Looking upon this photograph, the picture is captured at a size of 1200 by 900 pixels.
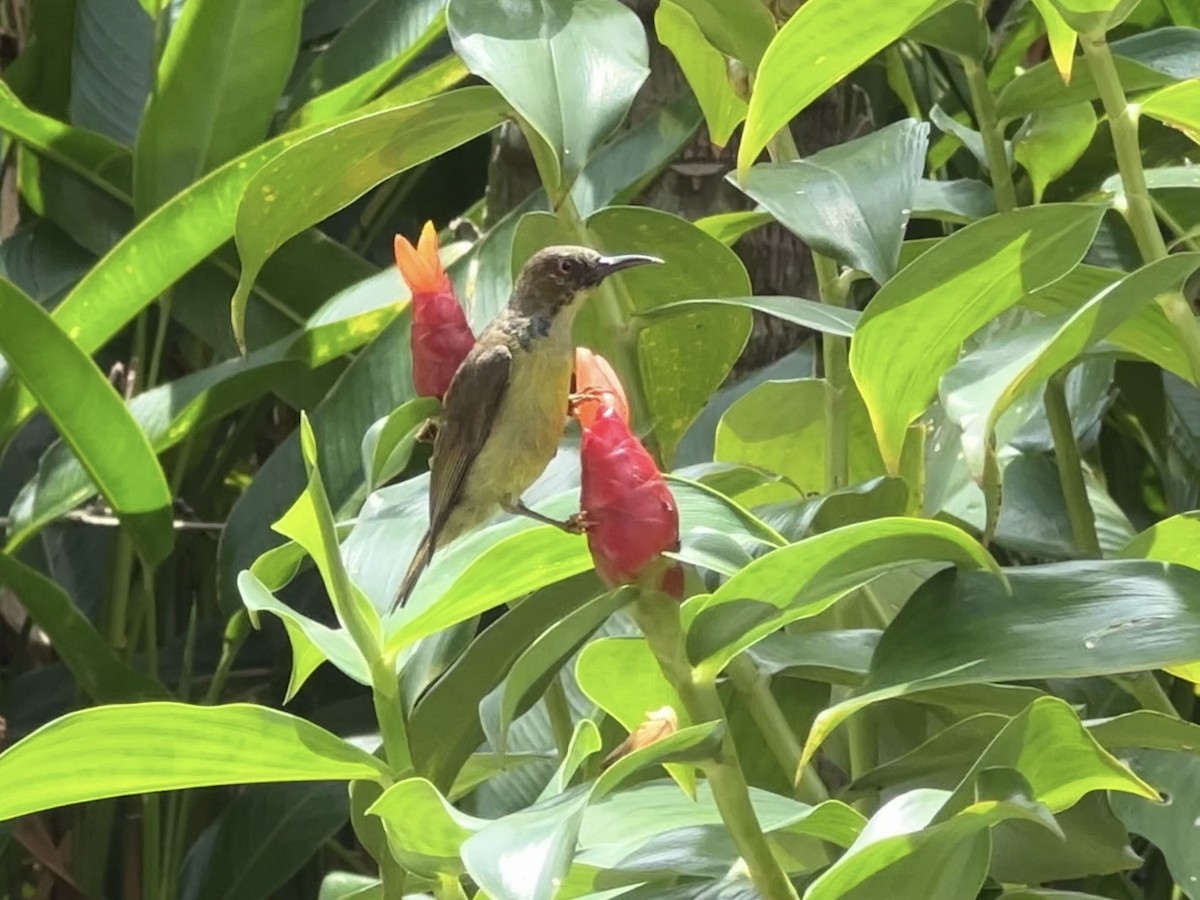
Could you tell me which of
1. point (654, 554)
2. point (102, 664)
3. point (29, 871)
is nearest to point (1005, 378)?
point (654, 554)

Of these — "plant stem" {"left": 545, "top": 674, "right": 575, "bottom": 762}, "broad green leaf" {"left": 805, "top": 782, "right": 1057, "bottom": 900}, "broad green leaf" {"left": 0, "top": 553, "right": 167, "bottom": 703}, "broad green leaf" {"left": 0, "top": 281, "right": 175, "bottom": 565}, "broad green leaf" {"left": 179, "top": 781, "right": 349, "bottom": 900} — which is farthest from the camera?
"broad green leaf" {"left": 179, "top": 781, "right": 349, "bottom": 900}

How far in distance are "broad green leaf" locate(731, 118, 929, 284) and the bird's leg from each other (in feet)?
0.46

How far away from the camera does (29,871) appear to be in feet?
4.91

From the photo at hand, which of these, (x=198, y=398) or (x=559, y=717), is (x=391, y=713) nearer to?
(x=559, y=717)

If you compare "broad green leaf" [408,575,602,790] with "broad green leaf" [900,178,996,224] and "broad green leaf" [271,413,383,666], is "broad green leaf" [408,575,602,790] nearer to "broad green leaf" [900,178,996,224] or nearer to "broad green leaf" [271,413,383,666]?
"broad green leaf" [271,413,383,666]

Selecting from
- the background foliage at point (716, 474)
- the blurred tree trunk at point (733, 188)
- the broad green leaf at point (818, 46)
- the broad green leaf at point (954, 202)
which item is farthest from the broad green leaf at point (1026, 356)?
the blurred tree trunk at point (733, 188)

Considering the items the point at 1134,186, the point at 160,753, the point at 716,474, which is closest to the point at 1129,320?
the point at 1134,186

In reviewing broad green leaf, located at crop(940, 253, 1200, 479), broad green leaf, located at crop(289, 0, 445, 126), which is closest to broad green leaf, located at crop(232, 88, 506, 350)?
broad green leaf, located at crop(940, 253, 1200, 479)

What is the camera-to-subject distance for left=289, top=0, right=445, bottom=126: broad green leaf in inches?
45.9

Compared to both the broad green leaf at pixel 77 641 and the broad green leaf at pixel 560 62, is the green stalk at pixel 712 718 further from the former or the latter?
the broad green leaf at pixel 77 641

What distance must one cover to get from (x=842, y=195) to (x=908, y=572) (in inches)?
7.4

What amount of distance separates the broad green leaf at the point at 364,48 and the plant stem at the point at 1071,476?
69 cm

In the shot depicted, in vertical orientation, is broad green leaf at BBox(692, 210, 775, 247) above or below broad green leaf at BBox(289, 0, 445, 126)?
below

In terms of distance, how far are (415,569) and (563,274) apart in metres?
0.13
